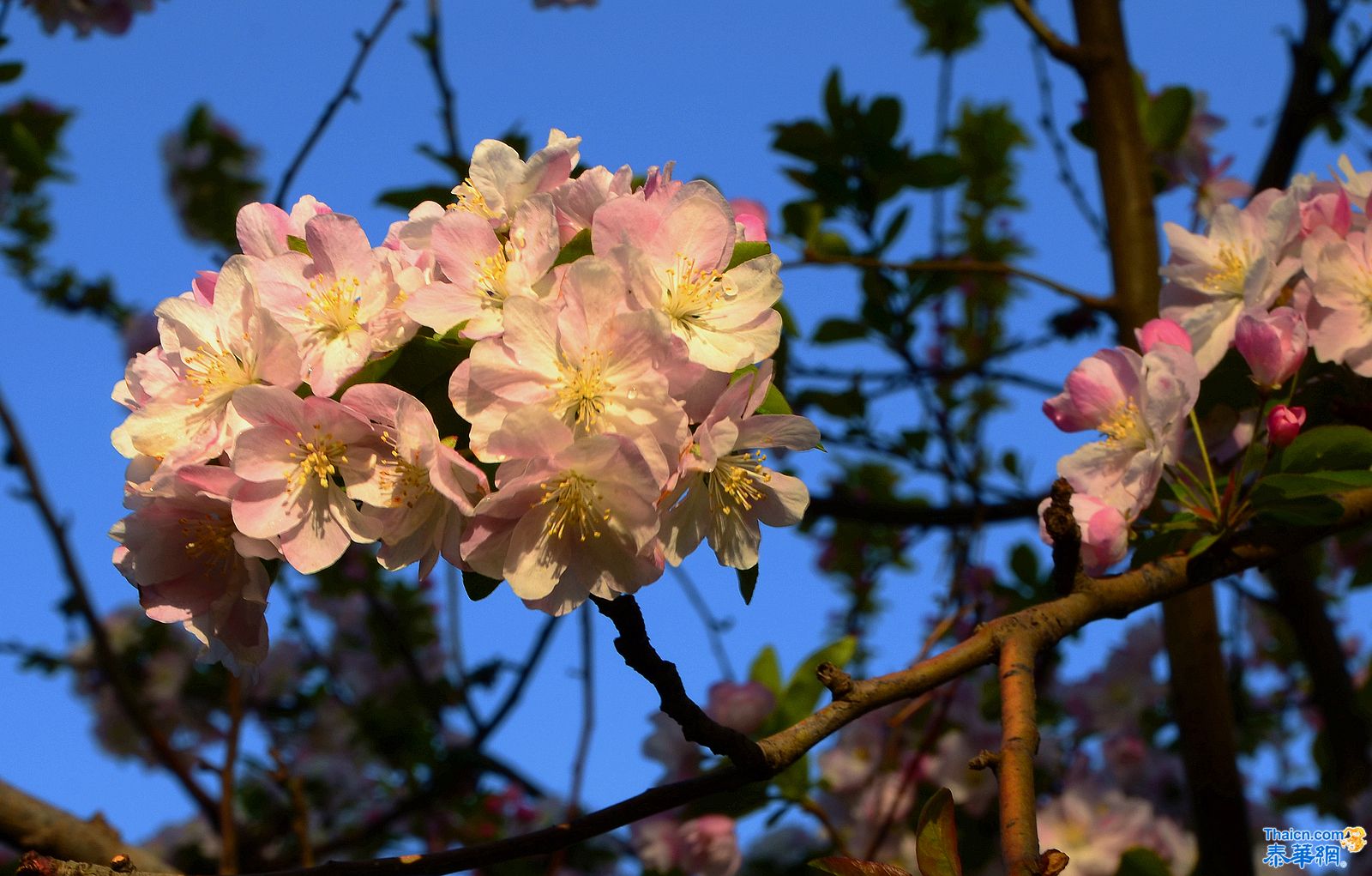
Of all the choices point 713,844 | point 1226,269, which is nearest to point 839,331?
point 713,844

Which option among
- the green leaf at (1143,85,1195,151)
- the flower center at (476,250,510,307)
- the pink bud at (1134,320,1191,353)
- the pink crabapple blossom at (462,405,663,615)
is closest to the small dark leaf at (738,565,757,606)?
the pink crabapple blossom at (462,405,663,615)

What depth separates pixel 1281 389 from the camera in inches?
57.8

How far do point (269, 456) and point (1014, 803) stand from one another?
652mm

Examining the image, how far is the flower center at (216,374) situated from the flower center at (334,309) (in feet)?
0.25

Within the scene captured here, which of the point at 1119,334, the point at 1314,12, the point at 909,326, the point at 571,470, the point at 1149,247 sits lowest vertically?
the point at 571,470

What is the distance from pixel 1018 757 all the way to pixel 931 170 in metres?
1.94

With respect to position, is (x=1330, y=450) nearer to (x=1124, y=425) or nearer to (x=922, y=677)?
(x=1124, y=425)

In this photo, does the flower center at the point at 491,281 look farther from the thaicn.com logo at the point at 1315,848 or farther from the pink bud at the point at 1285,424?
the thaicn.com logo at the point at 1315,848

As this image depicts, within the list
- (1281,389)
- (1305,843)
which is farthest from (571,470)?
(1305,843)

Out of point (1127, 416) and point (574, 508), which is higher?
point (1127, 416)

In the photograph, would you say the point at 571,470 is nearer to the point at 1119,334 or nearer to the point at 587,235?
the point at 587,235

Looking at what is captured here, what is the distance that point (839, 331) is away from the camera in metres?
2.90

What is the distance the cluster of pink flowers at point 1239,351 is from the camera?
4.14 feet

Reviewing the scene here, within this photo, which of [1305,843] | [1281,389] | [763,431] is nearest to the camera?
[763,431]
